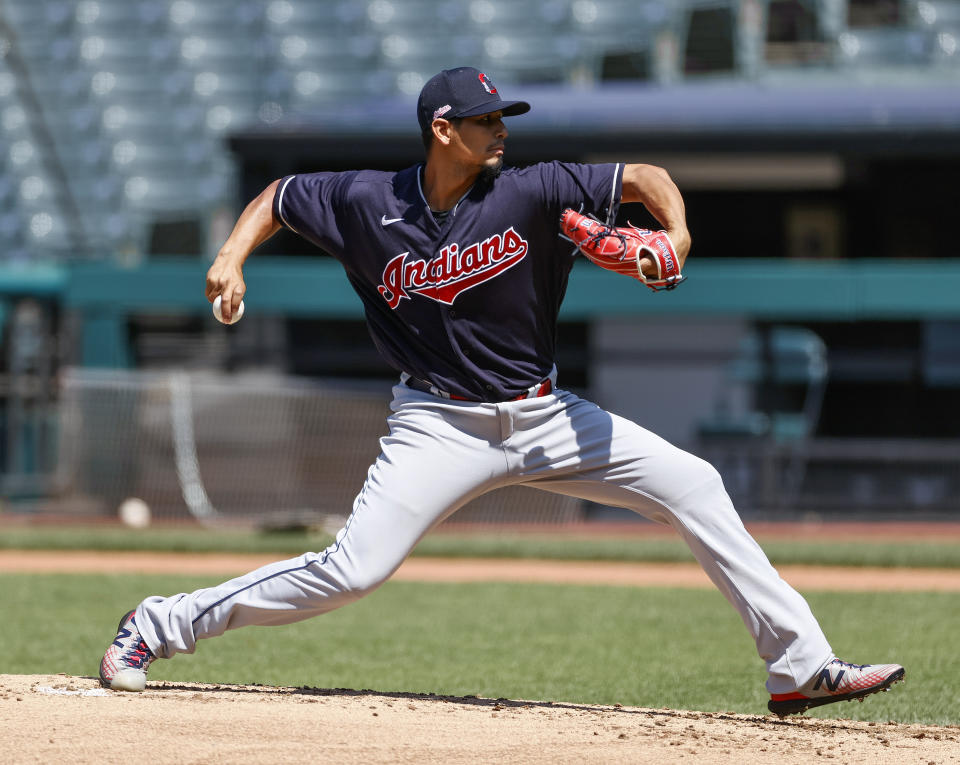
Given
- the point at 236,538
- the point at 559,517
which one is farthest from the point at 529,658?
the point at 559,517

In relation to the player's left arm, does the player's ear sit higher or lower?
higher

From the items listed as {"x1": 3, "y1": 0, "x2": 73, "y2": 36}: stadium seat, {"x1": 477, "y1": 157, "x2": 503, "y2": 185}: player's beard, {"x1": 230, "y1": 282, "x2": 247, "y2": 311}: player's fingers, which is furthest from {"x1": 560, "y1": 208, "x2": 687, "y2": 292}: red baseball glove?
{"x1": 3, "y1": 0, "x2": 73, "y2": 36}: stadium seat

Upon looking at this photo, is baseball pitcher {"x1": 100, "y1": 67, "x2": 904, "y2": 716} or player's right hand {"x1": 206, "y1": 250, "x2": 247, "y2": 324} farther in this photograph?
baseball pitcher {"x1": 100, "y1": 67, "x2": 904, "y2": 716}

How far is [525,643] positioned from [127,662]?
2872 mm

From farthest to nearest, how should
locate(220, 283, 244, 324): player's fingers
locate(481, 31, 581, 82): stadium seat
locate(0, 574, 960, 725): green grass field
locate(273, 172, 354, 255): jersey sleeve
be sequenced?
locate(481, 31, 581, 82): stadium seat, locate(0, 574, 960, 725): green grass field, locate(273, 172, 354, 255): jersey sleeve, locate(220, 283, 244, 324): player's fingers

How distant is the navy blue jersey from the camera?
3.93 metres

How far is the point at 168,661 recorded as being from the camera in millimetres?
5926

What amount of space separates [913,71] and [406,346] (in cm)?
1359

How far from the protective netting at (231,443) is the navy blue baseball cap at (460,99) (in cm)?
855

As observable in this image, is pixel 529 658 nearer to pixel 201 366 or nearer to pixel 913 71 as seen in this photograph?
pixel 201 366

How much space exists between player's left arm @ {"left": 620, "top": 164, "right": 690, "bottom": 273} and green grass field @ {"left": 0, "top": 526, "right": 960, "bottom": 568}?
6.86m

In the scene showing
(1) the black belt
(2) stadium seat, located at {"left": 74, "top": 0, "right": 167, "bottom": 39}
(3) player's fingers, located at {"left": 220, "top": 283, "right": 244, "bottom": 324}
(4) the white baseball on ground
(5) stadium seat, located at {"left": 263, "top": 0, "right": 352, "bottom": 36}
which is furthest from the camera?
(2) stadium seat, located at {"left": 74, "top": 0, "right": 167, "bottom": 39}

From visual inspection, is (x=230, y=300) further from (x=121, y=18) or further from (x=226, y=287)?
(x=121, y=18)

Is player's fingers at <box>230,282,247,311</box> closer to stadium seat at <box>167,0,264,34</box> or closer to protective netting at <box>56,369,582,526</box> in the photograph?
protective netting at <box>56,369,582,526</box>
